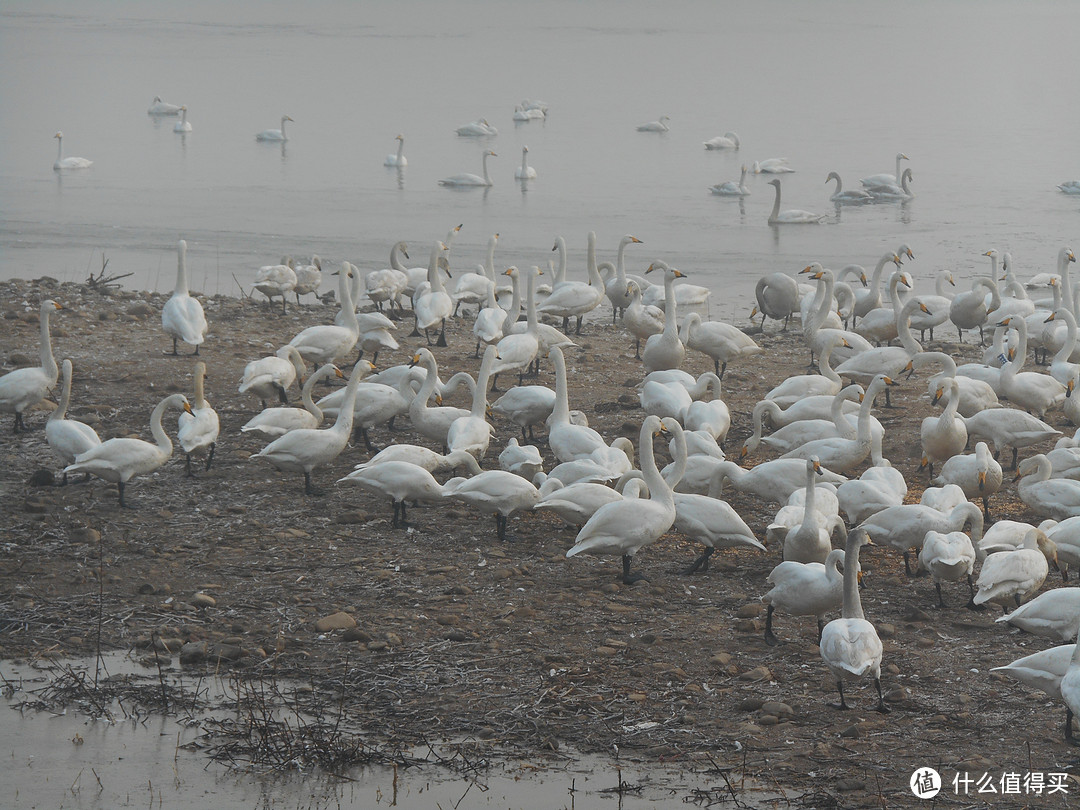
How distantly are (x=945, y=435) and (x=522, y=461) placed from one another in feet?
11.0

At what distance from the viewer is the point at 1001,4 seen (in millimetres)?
124312

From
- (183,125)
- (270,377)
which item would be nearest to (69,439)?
(270,377)

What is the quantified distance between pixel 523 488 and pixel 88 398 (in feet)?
15.9

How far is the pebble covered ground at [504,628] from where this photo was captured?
6.08m

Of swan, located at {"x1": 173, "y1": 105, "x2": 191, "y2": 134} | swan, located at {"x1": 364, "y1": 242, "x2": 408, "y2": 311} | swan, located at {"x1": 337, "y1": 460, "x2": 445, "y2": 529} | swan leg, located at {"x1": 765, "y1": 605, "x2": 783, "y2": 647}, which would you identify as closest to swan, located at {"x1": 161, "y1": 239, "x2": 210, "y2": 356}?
swan, located at {"x1": 364, "y1": 242, "x2": 408, "y2": 311}

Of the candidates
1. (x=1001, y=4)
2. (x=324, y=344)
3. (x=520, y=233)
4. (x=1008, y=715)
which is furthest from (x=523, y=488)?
(x=1001, y=4)

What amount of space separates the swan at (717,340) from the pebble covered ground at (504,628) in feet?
8.95

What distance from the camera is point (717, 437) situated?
10742 millimetres

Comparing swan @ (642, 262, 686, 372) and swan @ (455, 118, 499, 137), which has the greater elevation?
swan @ (455, 118, 499, 137)

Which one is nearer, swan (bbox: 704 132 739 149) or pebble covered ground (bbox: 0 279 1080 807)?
pebble covered ground (bbox: 0 279 1080 807)

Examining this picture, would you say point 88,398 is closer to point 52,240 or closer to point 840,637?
point 840,637

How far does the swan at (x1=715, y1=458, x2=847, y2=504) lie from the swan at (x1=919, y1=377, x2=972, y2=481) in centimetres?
124

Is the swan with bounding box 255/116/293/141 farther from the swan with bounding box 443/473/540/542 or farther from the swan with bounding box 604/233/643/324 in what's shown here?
the swan with bounding box 443/473/540/542

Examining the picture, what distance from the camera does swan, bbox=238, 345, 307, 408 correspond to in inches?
442
